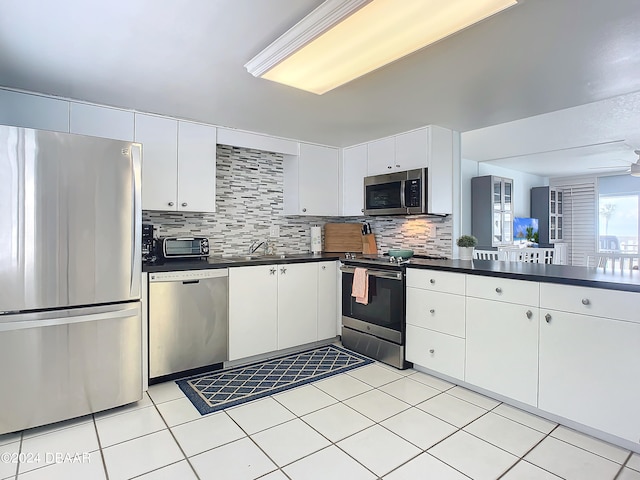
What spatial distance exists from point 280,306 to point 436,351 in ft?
4.56

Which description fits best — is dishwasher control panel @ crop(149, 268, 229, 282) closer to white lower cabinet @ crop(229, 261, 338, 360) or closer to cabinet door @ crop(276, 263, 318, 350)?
white lower cabinet @ crop(229, 261, 338, 360)

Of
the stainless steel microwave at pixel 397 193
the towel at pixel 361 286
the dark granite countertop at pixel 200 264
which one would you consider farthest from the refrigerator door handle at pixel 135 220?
the stainless steel microwave at pixel 397 193

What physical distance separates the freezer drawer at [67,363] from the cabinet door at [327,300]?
5.63 feet

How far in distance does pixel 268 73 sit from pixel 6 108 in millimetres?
1916

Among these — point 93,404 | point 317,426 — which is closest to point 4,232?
point 93,404

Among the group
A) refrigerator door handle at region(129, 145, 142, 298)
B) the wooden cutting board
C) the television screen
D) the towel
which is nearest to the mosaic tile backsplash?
the wooden cutting board

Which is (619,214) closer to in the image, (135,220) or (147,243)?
(147,243)

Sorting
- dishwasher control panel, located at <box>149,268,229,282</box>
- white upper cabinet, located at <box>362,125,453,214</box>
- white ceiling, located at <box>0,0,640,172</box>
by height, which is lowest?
dishwasher control panel, located at <box>149,268,229,282</box>

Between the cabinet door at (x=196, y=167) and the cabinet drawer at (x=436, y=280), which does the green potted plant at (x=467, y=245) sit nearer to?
the cabinet drawer at (x=436, y=280)

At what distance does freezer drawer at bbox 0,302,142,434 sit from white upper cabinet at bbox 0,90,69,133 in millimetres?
1420

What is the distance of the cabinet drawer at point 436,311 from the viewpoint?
2.72 metres

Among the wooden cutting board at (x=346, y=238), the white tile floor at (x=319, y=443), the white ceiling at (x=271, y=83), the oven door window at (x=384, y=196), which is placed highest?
the white ceiling at (x=271, y=83)

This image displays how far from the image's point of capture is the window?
7090 mm

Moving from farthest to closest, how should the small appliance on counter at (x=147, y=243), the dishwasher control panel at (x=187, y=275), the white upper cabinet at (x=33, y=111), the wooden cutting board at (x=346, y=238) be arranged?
the wooden cutting board at (x=346, y=238) → the small appliance on counter at (x=147, y=243) → the dishwasher control panel at (x=187, y=275) → the white upper cabinet at (x=33, y=111)
